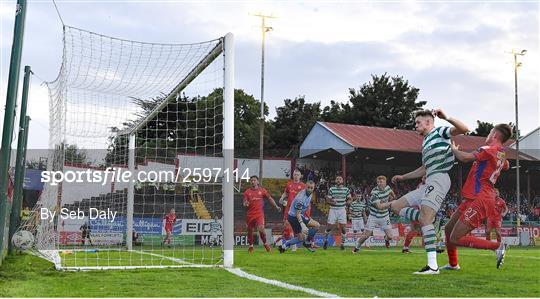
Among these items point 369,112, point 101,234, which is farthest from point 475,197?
point 369,112

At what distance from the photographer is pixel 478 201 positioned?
8242 mm

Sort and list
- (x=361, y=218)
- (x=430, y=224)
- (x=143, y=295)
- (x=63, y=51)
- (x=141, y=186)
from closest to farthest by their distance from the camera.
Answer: (x=143, y=295) → (x=430, y=224) → (x=63, y=51) → (x=361, y=218) → (x=141, y=186)

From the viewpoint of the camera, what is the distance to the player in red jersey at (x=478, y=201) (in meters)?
8.10

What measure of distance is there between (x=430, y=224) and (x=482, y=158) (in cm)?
134

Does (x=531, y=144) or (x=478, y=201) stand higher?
(x=531, y=144)

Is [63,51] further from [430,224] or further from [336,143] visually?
[336,143]

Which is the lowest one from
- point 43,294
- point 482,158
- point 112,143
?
point 43,294

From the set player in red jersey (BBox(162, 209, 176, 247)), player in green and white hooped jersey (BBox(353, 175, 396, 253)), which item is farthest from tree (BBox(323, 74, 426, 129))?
player in green and white hooped jersey (BBox(353, 175, 396, 253))

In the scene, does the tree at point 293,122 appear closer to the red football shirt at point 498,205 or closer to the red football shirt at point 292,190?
the red football shirt at point 292,190

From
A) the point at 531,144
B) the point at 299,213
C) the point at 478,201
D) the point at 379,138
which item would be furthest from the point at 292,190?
the point at 531,144

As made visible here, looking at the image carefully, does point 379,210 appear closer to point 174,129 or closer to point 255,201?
point 255,201

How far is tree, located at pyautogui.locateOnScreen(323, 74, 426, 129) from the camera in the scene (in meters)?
55.5

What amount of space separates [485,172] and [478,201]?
471 mm

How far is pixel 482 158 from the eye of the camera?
8.44m
